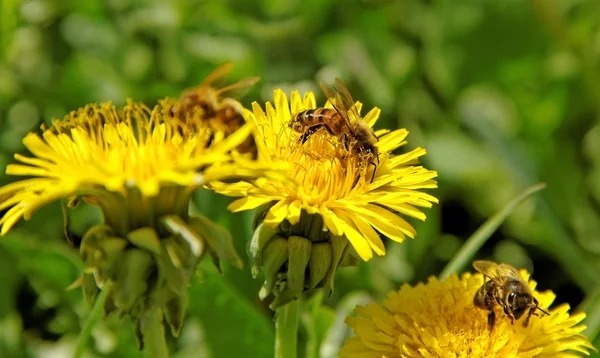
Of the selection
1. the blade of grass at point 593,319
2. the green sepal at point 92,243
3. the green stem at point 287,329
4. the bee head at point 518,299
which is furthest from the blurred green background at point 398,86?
the green sepal at point 92,243

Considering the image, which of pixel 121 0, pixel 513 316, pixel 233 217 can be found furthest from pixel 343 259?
pixel 121 0

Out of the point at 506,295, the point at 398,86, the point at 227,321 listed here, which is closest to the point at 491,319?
the point at 506,295

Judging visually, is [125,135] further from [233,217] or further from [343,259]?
[233,217]

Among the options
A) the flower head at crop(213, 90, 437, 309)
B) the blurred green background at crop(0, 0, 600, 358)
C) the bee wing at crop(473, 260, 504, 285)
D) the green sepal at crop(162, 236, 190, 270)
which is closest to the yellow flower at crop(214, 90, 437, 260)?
the flower head at crop(213, 90, 437, 309)

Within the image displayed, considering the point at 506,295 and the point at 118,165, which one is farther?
the point at 506,295

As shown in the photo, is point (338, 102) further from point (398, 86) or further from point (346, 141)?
point (398, 86)

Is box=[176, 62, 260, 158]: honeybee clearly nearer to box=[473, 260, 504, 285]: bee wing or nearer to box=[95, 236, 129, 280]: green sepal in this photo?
box=[95, 236, 129, 280]: green sepal
